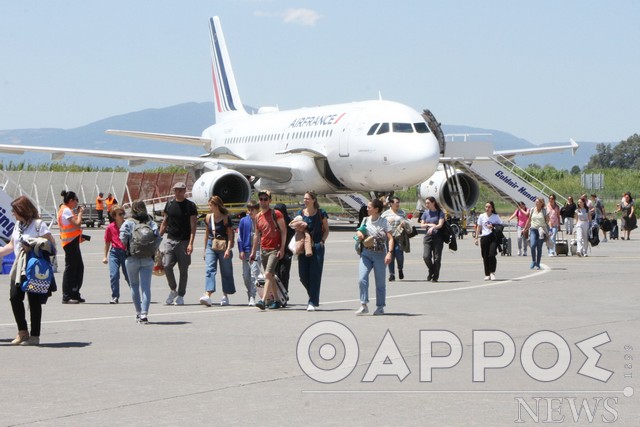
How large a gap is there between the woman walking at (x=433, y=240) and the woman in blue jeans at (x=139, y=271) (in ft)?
22.2

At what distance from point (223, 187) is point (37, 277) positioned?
98.8 feet

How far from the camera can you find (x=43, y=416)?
8133 mm

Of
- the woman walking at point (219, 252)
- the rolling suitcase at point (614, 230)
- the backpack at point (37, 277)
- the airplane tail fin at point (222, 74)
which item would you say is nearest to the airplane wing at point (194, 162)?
the airplane tail fin at point (222, 74)

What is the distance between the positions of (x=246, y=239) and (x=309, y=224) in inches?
58.0

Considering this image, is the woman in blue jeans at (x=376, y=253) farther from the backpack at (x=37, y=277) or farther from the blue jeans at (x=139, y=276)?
the backpack at (x=37, y=277)

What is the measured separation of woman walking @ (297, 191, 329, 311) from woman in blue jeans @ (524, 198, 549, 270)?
854 centimetres

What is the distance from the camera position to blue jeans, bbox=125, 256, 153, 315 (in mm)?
14211

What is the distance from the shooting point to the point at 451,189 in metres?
43.4

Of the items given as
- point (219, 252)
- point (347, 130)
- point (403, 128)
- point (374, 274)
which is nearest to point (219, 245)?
point (219, 252)

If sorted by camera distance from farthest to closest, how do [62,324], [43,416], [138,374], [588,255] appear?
[588,255] < [62,324] < [138,374] < [43,416]

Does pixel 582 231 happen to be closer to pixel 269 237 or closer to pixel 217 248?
pixel 217 248

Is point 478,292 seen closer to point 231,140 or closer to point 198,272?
point 198,272

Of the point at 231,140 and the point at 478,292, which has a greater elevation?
the point at 231,140

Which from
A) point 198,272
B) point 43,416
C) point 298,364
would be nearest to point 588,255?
point 198,272
